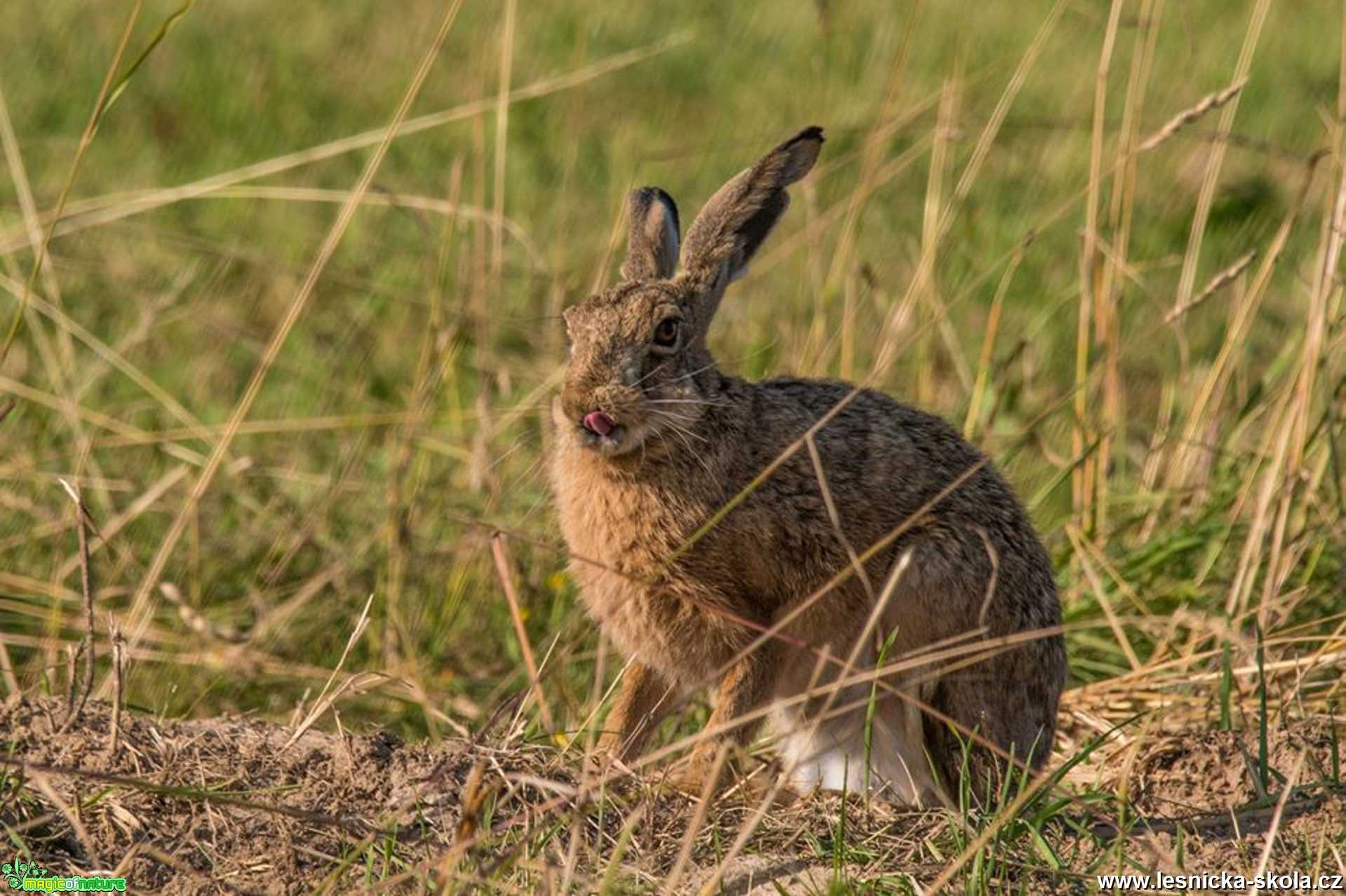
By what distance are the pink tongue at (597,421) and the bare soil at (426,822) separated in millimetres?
635

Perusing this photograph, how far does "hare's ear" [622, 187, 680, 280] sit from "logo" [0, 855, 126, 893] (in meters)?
1.75

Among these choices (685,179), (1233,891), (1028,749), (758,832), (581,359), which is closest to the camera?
(1233,891)

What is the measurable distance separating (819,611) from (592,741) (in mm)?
549

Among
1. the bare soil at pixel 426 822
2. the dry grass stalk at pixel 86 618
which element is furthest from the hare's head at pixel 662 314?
the dry grass stalk at pixel 86 618

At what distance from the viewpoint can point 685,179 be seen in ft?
26.9

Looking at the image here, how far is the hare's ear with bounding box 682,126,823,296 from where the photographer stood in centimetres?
413

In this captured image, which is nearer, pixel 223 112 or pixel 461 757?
pixel 461 757

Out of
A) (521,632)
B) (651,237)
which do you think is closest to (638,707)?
(521,632)

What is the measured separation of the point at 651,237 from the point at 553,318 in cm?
34

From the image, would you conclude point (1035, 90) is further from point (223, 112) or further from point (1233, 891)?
point (1233, 891)

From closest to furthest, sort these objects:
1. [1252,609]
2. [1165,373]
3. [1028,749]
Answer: [1028,749], [1252,609], [1165,373]

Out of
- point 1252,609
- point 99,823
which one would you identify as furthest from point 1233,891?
point 99,823

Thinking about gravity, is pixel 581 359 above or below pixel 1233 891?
above

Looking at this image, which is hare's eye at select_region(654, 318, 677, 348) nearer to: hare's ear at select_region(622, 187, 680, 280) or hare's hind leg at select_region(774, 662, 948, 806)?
hare's ear at select_region(622, 187, 680, 280)
